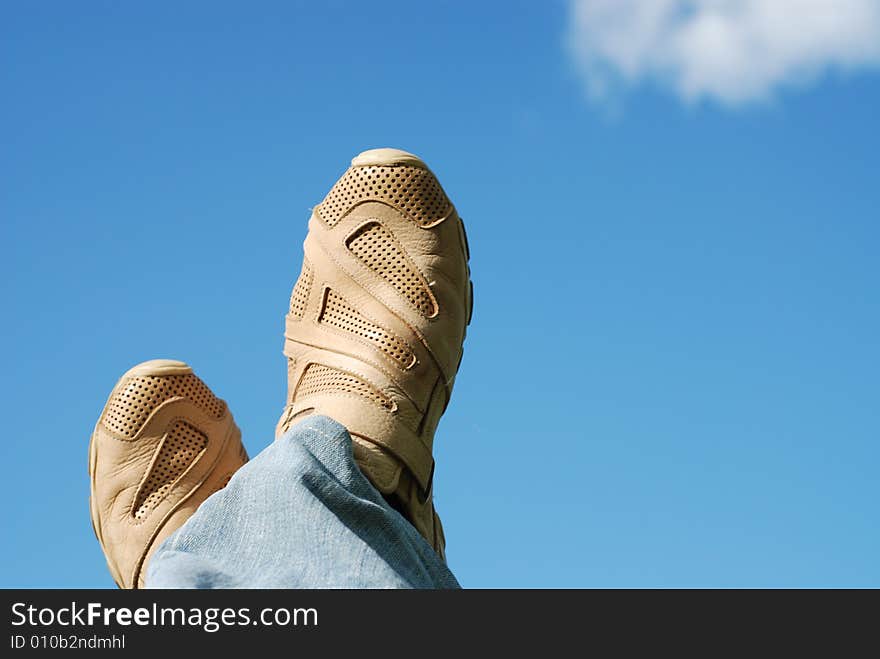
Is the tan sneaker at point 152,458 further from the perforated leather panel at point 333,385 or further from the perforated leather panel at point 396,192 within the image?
the perforated leather panel at point 396,192

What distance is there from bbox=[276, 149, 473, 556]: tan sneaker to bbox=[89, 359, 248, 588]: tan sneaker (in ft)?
1.40

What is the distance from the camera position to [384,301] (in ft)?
8.46

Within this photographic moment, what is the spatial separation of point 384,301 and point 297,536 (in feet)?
3.52

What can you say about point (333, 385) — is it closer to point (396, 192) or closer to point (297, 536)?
point (396, 192)

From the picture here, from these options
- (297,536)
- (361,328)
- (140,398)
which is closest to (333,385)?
(361,328)

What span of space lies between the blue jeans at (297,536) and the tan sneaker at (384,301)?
592 mm

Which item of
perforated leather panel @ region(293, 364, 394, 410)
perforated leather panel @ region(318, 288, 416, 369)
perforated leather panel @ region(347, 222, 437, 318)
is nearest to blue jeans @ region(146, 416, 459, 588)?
perforated leather panel @ region(293, 364, 394, 410)

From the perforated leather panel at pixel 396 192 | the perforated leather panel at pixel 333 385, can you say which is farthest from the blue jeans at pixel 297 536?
the perforated leather panel at pixel 396 192

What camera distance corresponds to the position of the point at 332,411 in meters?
2.35

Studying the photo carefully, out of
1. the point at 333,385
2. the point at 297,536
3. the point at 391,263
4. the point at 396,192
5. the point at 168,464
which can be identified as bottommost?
the point at 297,536

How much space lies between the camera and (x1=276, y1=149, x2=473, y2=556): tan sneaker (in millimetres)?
2471
